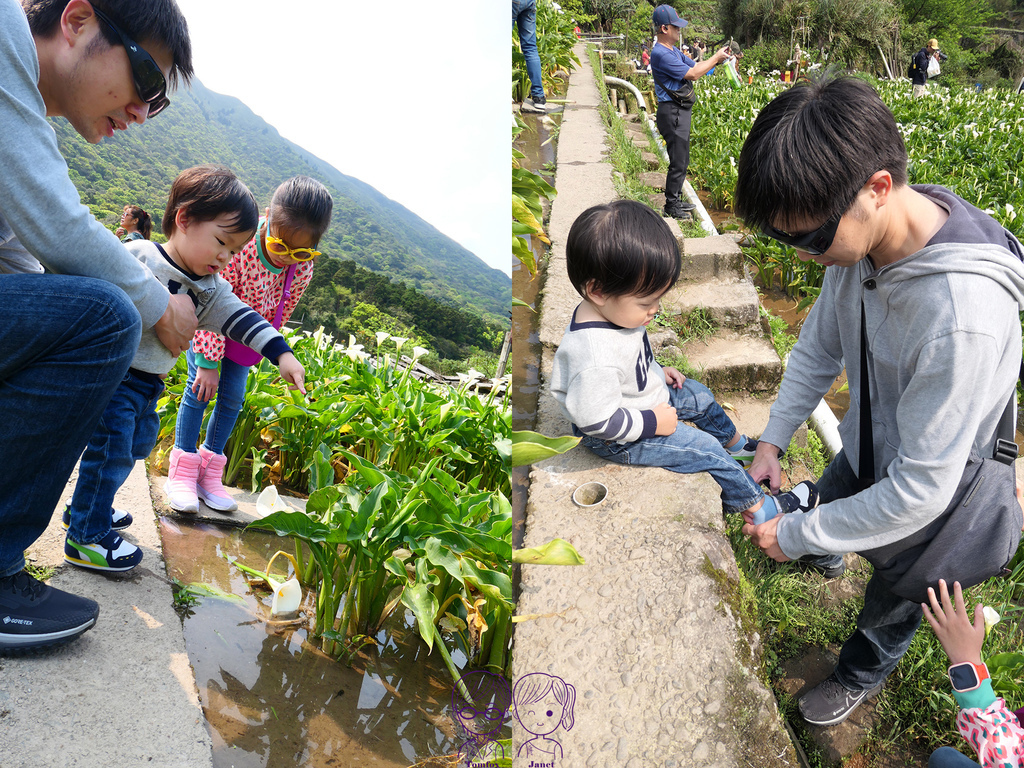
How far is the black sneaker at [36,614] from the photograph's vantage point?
38.9 inches

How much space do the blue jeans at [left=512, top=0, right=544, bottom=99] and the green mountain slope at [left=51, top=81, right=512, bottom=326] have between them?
8.88 ft

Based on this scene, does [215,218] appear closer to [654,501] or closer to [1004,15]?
[654,501]

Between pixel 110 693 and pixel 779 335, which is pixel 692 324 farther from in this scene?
pixel 110 693

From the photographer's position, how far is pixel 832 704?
4.83ft

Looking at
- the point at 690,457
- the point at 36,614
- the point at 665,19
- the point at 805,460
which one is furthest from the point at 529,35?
the point at 36,614

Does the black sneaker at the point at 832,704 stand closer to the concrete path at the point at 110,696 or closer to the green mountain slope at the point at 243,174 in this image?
the green mountain slope at the point at 243,174

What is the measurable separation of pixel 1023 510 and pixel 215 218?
1.71 m

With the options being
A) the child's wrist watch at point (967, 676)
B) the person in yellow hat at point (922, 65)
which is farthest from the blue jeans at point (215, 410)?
the person in yellow hat at point (922, 65)

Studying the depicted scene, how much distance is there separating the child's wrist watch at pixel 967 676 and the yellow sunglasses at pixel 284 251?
5.32ft

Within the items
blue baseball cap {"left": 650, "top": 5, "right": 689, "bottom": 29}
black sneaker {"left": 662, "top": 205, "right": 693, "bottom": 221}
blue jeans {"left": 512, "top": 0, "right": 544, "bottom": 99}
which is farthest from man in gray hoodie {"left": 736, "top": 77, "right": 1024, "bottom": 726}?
blue jeans {"left": 512, "top": 0, "right": 544, "bottom": 99}

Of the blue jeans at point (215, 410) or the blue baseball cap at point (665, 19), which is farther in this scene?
the blue baseball cap at point (665, 19)

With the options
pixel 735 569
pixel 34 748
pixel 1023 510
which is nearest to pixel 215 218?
pixel 34 748

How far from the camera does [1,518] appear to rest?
1.06 meters
